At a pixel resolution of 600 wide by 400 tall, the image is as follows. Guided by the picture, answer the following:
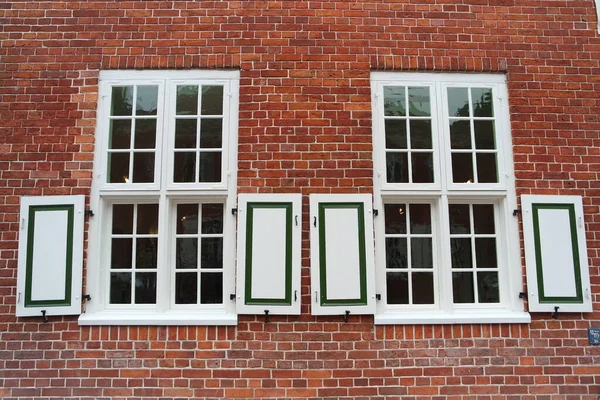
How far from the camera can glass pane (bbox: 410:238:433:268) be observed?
474 cm

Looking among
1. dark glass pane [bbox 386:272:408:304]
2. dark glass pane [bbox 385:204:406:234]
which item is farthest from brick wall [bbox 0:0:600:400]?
dark glass pane [bbox 385:204:406:234]

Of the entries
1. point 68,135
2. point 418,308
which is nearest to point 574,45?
point 418,308

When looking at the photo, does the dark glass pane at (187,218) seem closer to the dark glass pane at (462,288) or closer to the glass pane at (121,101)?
the glass pane at (121,101)

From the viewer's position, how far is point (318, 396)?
4.39m

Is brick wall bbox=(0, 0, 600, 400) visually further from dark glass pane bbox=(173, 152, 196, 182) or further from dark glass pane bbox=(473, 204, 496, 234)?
dark glass pane bbox=(173, 152, 196, 182)

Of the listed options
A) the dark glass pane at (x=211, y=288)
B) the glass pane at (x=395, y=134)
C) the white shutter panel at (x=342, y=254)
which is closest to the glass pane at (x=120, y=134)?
the dark glass pane at (x=211, y=288)

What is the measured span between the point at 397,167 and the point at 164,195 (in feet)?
7.50

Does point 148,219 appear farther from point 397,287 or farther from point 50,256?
point 397,287

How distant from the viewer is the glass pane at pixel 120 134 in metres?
4.80

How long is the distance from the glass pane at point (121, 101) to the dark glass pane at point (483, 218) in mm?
3596

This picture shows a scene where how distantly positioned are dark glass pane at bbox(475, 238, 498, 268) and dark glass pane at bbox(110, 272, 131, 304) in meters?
3.39

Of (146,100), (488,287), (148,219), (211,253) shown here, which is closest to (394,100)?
(488,287)

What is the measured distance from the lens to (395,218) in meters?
4.79

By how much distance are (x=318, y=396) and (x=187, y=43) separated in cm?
361
